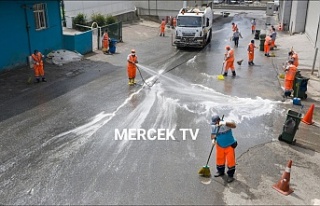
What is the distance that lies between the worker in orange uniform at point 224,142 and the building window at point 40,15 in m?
14.2

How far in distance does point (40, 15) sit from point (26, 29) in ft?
5.51

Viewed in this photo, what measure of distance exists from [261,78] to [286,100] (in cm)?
335

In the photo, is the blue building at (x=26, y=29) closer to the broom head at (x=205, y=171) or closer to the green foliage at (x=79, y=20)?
the green foliage at (x=79, y=20)

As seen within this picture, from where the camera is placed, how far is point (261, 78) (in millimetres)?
15680

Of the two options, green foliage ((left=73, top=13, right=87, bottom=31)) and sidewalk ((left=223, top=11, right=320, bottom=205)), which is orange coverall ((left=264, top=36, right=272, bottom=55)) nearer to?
sidewalk ((left=223, top=11, right=320, bottom=205))

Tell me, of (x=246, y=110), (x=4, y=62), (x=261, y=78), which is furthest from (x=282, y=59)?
(x=4, y=62)

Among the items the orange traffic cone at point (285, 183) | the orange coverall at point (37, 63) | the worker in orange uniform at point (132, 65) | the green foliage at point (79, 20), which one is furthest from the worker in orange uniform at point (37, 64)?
the green foliage at point (79, 20)

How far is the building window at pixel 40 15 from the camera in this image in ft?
58.3

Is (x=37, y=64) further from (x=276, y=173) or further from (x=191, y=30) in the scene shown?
(x=191, y=30)

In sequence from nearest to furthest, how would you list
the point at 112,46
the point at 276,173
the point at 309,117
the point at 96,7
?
1. the point at 276,173
2. the point at 309,117
3. the point at 112,46
4. the point at 96,7

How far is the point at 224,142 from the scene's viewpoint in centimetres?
700

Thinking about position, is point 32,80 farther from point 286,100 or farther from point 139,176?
point 286,100

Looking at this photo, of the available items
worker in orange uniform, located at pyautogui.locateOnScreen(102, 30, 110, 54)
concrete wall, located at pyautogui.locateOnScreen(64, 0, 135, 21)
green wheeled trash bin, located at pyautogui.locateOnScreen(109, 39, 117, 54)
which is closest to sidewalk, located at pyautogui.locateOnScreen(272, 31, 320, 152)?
green wheeled trash bin, located at pyautogui.locateOnScreen(109, 39, 117, 54)

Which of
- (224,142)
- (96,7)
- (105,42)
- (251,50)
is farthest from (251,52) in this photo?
(96,7)
